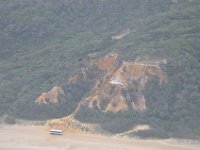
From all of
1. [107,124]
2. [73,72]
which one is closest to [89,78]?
[73,72]

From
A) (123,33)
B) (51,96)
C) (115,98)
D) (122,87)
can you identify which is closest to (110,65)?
(122,87)

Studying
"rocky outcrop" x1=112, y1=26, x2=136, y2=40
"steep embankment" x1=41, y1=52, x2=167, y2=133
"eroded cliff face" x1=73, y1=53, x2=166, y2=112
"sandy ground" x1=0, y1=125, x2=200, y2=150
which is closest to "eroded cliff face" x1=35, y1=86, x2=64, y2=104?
"steep embankment" x1=41, y1=52, x2=167, y2=133

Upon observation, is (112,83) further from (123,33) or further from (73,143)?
(123,33)

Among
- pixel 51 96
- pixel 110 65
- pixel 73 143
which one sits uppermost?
pixel 110 65

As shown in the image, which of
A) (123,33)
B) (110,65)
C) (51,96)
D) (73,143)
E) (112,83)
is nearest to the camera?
(73,143)

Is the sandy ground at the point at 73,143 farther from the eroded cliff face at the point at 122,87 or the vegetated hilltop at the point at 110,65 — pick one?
the eroded cliff face at the point at 122,87

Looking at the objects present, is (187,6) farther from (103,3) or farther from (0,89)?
(0,89)

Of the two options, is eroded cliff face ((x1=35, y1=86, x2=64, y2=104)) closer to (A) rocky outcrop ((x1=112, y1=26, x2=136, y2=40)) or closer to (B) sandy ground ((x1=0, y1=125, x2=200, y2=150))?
(B) sandy ground ((x1=0, y1=125, x2=200, y2=150))
